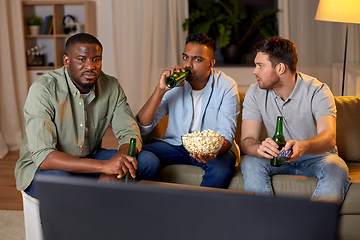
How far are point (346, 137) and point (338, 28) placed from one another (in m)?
2.75

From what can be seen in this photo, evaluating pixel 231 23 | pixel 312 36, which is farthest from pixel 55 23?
pixel 312 36

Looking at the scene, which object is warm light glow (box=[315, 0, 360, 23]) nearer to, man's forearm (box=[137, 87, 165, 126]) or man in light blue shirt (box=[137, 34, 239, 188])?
man in light blue shirt (box=[137, 34, 239, 188])

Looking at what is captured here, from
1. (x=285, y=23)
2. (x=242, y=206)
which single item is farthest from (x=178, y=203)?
(x=285, y=23)

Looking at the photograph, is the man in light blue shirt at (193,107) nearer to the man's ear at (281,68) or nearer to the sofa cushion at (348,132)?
the man's ear at (281,68)

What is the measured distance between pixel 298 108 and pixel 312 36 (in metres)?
2.95

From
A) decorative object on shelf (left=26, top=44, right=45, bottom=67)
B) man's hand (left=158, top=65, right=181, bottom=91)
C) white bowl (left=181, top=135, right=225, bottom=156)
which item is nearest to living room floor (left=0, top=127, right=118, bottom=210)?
decorative object on shelf (left=26, top=44, right=45, bottom=67)

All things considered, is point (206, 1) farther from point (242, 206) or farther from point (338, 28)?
point (242, 206)

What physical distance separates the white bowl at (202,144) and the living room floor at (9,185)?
56.6 inches

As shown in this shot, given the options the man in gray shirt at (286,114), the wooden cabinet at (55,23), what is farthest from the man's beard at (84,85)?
the wooden cabinet at (55,23)

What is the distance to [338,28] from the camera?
4539 mm

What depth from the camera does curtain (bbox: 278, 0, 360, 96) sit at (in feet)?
14.8

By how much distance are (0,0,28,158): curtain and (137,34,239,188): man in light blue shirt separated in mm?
2408

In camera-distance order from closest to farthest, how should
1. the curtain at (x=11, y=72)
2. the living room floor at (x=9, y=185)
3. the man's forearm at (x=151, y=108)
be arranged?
1. the man's forearm at (x=151, y=108)
2. the living room floor at (x=9, y=185)
3. the curtain at (x=11, y=72)

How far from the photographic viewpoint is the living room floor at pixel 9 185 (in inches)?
102
